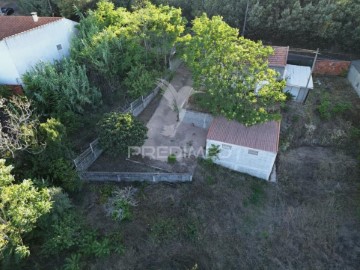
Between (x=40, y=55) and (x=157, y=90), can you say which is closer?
(x=40, y=55)

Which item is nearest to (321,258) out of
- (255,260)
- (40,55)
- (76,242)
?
(255,260)

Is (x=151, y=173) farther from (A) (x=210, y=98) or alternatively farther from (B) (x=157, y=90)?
(B) (x=157, y=90)

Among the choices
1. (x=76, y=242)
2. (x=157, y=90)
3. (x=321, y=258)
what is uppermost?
(x=157, y=90)

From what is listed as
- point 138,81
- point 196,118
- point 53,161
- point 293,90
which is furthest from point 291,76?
point 53,161

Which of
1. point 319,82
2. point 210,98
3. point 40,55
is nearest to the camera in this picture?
point 210,98

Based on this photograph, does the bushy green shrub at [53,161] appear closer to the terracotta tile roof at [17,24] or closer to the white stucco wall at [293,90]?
the terracotta tile roof at [17,24]
